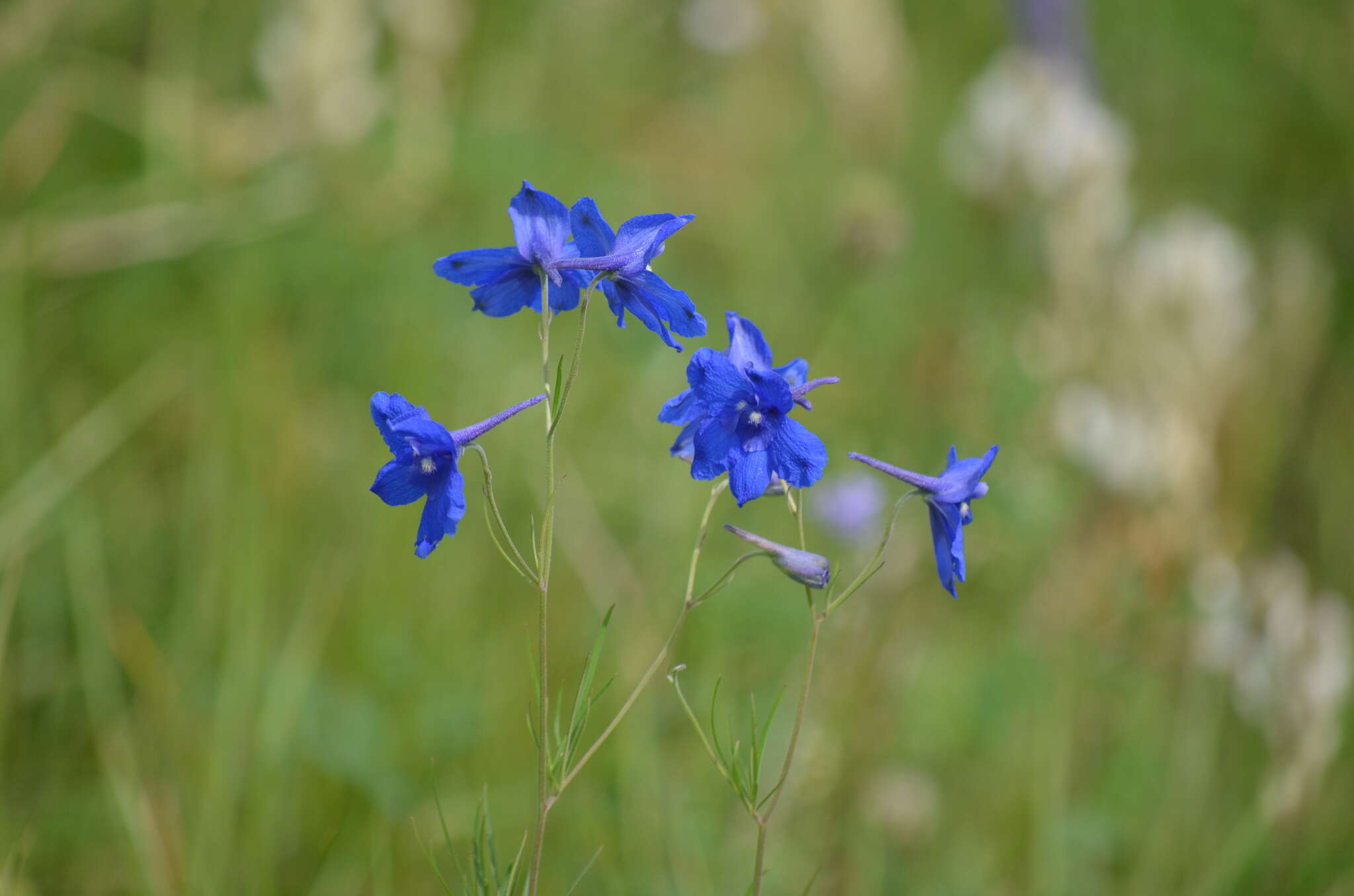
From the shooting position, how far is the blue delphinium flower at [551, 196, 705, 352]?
1101 mm

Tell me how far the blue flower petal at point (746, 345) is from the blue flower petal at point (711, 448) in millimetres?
118

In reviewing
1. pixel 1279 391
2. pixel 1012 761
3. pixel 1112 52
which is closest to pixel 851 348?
pixel 1279 391

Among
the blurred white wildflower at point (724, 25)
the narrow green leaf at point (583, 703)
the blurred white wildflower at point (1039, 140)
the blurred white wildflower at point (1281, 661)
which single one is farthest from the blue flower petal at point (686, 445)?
the blurred white wildflower at point (724, 25)

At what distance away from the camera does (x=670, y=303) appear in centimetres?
113

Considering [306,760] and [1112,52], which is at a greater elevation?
[1112,52]

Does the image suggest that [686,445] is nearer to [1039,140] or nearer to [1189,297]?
[1189,297]

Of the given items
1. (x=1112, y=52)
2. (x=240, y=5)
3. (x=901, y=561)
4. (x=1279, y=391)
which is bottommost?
(x=901, y=561)

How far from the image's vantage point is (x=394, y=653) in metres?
2.43

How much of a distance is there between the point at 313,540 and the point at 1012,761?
6.13 ft

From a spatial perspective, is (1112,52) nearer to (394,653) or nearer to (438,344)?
(438,344)

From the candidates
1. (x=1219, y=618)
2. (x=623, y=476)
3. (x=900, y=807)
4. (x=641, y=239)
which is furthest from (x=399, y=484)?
(x=1219, y=618)

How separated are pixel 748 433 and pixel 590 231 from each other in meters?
0.27

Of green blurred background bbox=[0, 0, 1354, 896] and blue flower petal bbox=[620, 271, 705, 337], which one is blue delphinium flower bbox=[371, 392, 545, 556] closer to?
blue flower petal bbox=[620, 271, 705, 337]

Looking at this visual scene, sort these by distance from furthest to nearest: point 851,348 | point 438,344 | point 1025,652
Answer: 1. point 851,348
2. point 438,344
3. point 1025,652
